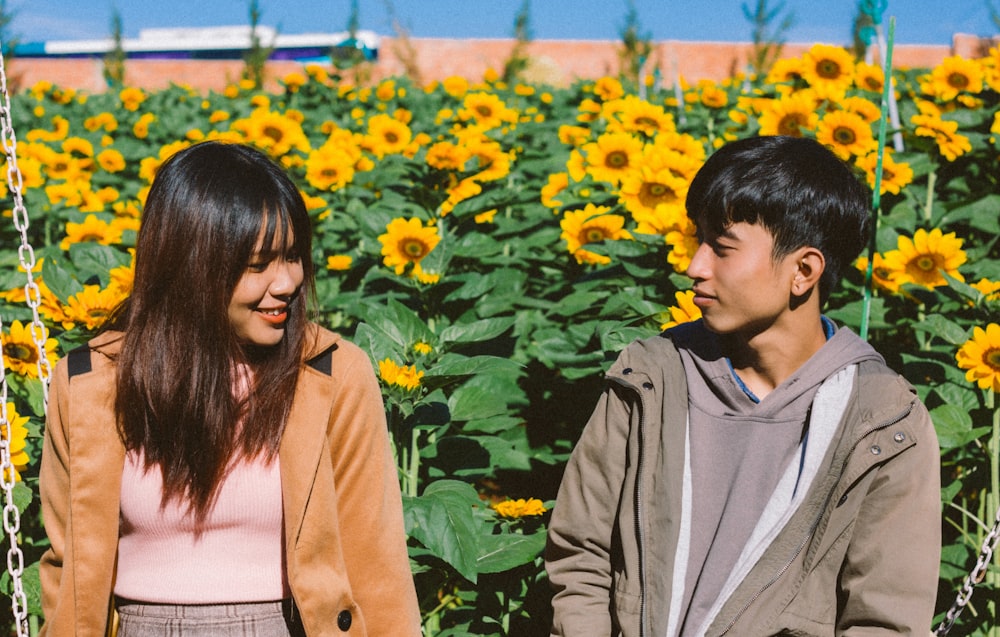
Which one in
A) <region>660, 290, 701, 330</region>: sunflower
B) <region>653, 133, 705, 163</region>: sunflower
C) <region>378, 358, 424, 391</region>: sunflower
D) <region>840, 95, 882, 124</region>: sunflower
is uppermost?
<region>840, 95, 882, 124</region>: sunflower

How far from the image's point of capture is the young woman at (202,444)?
1.55 metres

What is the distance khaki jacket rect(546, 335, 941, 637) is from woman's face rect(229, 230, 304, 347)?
1.72 feet

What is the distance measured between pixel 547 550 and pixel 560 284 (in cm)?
153

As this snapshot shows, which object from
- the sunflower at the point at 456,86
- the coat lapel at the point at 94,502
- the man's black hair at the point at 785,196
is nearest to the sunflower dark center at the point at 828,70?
the man's black hair at the point at 785,196

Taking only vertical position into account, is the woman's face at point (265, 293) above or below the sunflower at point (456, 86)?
below

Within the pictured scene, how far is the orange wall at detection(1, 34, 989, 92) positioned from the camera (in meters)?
15.7

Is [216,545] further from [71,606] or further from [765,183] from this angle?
[765,183]

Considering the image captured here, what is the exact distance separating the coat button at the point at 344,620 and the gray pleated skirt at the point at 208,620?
7 cm

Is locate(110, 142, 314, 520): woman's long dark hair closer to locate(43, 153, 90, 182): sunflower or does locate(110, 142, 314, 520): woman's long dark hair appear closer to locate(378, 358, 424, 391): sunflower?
locate(378, 358, 424, 391): sunflower

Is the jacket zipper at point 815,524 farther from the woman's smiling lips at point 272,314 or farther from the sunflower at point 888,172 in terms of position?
the sunflower at point 888,172

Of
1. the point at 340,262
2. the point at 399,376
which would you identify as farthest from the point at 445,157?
→ the point at 399,376

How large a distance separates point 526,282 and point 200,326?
1947 millimetres

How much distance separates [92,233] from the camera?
346 cm

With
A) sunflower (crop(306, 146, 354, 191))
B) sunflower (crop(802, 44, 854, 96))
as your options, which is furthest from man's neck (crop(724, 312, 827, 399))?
sunflower (crop(306, 146, 354, 191))
